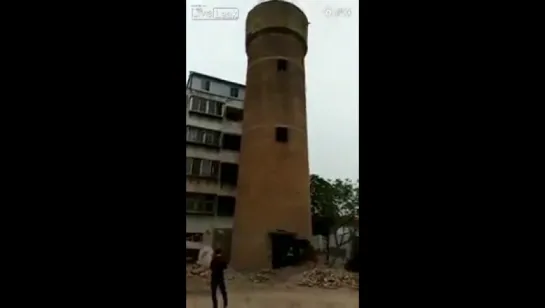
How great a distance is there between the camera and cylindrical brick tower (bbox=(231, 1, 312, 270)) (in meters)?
4.07

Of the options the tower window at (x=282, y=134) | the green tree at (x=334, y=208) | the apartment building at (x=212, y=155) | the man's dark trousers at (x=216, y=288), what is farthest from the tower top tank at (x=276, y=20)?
the man's dark trousers at (x=216, y=288)

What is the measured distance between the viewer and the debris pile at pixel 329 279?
3.61 m

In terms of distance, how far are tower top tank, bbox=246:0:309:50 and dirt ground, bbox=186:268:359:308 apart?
6.88 feet

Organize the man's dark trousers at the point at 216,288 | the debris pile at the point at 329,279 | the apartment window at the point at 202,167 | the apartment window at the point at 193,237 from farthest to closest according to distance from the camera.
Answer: the apartment window at the point at 202,167 → the apartment window at the point at 193,237 → the debris pile at the point at 329,279 → the man's dark trousers at the point at 216,288

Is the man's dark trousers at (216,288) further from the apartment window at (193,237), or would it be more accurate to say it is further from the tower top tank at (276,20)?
the tower top tank at (276,20)

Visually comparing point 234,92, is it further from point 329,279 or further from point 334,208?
point 329,279

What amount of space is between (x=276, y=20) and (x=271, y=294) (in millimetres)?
2515

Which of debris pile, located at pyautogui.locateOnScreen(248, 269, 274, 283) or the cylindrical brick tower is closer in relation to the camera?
debris pile, located at pyautogui.locateOnScreen(248, 269, 274, 283)

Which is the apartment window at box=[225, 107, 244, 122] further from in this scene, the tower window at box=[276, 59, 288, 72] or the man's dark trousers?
the man's dark trousers

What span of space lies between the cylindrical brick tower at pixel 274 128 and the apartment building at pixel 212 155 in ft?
0.30

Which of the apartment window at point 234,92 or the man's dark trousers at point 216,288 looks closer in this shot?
the man's dark trousers at point 216,288

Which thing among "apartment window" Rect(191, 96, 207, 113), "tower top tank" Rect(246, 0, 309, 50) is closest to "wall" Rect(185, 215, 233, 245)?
"apartment window" Rect(191, 96, 207, 113)
